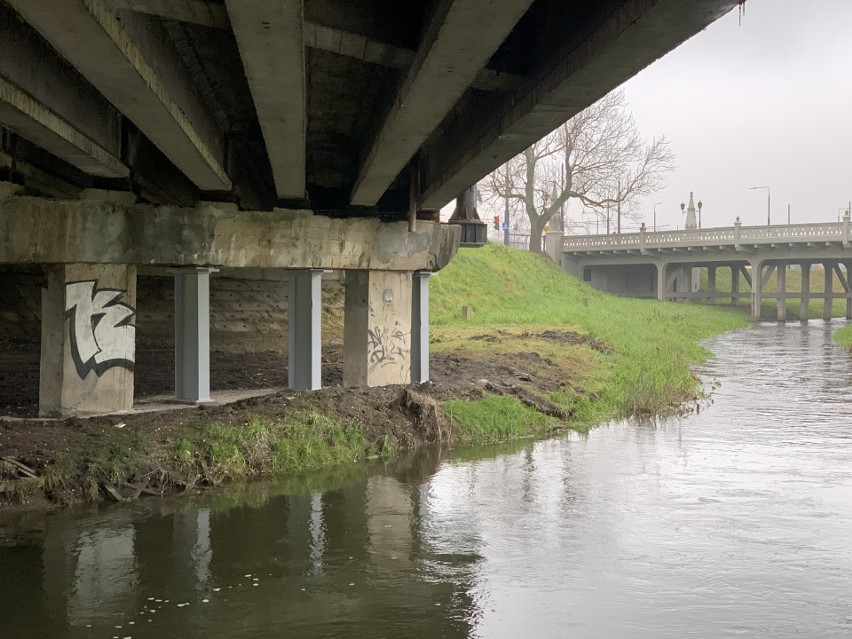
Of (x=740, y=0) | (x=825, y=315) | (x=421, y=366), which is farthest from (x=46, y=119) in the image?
(x=825, y=315)

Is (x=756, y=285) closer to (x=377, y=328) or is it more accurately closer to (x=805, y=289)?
(x=805, y=289)

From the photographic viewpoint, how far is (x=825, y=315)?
50.9m

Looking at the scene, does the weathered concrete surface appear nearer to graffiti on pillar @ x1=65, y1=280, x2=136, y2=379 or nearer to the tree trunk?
graffiti on pillar @ x1=65, y1=280, x2=136, y2=379

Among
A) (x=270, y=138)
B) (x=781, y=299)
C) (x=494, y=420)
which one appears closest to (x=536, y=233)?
(x=781, y=299)

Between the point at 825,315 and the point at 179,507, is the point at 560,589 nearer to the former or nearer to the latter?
the point at 179,507

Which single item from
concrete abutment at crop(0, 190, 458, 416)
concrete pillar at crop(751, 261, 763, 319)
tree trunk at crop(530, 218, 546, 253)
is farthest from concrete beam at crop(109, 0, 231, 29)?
concrete pillar at crop(751, 261, 763, 319)

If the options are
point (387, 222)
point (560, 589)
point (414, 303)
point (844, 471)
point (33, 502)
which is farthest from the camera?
point (414, 303)

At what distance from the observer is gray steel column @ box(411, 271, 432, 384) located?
15.2 meters

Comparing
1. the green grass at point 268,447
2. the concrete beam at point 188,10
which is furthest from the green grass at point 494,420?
the concrete beam at point 188,10

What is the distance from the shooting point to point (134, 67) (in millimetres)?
6496

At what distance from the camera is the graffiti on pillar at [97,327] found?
1139 centimetres

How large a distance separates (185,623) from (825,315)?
5089cm

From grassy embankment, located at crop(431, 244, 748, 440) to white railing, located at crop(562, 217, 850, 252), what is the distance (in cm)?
385

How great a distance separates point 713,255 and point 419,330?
3815cm
